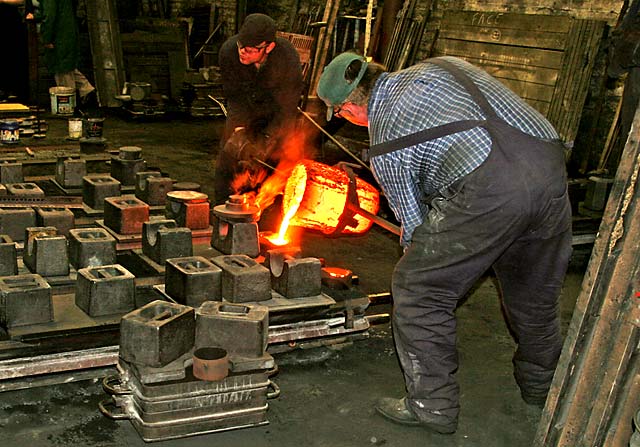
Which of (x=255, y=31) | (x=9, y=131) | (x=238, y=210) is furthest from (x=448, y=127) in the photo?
(x=9, y=131)

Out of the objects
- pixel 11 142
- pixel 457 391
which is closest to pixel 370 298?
pixel 457 391

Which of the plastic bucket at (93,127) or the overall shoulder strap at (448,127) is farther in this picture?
the plastic bucket at (93,127)

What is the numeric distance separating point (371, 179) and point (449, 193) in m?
3.57

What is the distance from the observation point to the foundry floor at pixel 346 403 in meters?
3.18

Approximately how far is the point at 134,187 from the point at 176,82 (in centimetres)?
624

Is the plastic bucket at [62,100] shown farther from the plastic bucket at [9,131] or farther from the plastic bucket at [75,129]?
the plastic bucket at [9,131]

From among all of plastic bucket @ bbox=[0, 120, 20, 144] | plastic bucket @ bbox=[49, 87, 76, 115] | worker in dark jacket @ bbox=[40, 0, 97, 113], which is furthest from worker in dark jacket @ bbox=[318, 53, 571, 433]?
worker in dark jacket @ bbox=[40, 0, 97, 113]

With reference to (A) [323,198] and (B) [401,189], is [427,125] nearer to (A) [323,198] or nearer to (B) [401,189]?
(B) [401,189]

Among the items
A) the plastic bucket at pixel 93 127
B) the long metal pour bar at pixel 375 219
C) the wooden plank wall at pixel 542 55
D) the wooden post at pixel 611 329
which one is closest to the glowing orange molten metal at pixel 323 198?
the long metal pour bar at pixel 375 219

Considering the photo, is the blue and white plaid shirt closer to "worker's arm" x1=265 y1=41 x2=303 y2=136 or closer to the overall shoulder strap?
the overall shoulder strap

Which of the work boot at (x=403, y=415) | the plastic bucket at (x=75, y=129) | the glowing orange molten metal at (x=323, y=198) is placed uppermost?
the glowing orange molten metal at (x=323, y=198)

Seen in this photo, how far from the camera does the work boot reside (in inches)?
130

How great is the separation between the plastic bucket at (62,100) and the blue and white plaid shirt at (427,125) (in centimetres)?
729

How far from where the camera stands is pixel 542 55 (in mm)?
8156
